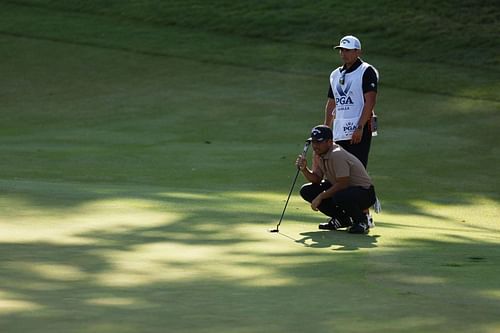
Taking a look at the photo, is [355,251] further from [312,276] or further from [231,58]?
[231,58]

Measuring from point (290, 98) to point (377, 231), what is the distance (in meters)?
12.5

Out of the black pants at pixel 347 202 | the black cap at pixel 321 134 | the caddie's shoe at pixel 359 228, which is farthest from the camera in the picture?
the caddie's shoe at pixel 359 228

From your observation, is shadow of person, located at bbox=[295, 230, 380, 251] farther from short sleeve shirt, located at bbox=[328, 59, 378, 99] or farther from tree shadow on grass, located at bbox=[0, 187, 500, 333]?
short sleeve shirt, located at bbox=[328, 59, 378, 99]

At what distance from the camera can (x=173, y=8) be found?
108ft

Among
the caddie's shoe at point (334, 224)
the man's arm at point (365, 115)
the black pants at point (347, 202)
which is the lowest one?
the caddie's shoe at point (334, 224)

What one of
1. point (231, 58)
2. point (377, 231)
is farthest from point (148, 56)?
point (377, 231)

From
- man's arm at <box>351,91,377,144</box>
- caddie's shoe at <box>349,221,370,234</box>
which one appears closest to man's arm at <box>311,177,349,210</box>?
caddie's shoe at <box>349,221,370,234</box>

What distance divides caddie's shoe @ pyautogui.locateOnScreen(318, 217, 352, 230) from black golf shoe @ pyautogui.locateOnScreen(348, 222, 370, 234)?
6.5 inches

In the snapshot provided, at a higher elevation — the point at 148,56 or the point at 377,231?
the point at 148,56

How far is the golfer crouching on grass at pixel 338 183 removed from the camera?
10.8 metres

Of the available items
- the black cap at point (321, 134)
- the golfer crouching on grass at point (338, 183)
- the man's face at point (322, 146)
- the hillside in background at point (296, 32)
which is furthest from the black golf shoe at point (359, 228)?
the hillside in background at point (296, 32)

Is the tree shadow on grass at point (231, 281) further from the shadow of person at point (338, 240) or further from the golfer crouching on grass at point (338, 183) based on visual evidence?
the golfer crouching on grass at point (338, 183)

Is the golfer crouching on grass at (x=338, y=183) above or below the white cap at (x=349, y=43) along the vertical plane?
below

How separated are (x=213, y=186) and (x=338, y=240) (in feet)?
15.0
